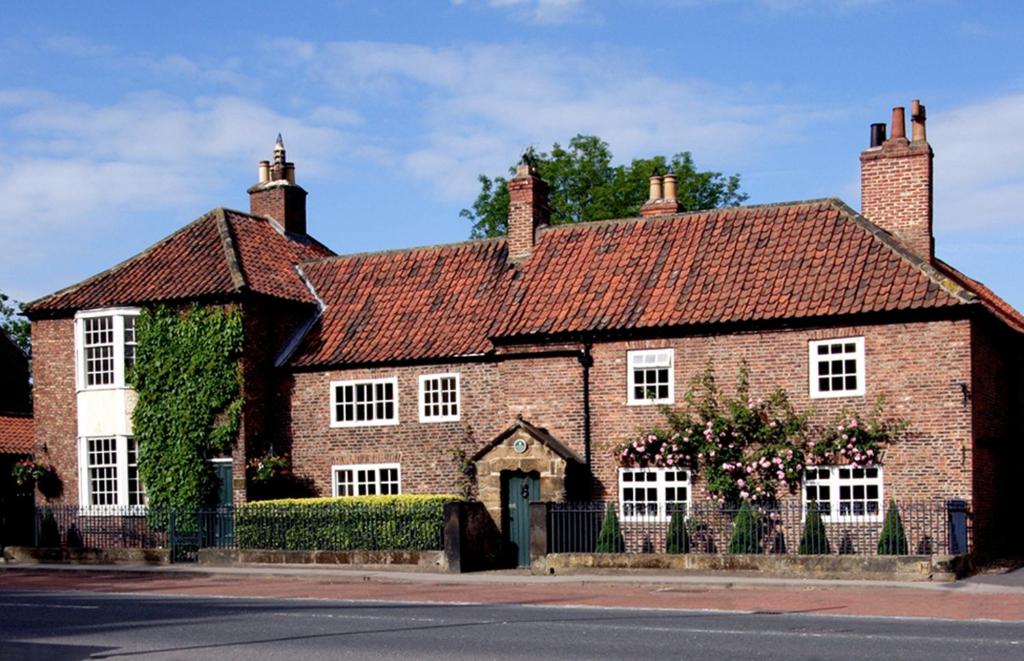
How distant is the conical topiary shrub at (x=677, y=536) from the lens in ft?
93.8

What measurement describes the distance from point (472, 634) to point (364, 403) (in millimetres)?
17815

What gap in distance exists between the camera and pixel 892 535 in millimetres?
26750

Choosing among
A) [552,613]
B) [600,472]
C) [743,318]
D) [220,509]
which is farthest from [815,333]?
[220,509]

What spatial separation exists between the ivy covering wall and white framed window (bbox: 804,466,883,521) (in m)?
14.2

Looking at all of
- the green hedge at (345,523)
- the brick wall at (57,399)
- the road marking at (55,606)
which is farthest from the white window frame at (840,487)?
the brick wall at (57,399)

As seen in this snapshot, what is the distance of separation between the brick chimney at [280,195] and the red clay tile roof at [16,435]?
969 cm

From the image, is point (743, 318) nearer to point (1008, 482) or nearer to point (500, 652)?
point (1008, 482)

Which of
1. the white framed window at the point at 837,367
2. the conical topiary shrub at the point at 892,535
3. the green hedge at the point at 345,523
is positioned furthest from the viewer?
the green hedge at the point at 345,523

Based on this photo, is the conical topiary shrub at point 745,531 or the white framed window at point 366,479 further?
the white framed window at point 366,479

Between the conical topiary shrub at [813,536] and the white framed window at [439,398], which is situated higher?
the white framed window at [439,398]

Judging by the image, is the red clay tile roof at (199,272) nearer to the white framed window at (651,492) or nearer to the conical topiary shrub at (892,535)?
the white framed window at (651,492)

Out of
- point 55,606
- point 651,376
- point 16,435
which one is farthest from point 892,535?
point 16,435

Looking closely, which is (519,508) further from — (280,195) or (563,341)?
(280,195)

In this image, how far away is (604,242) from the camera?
34.4 m
